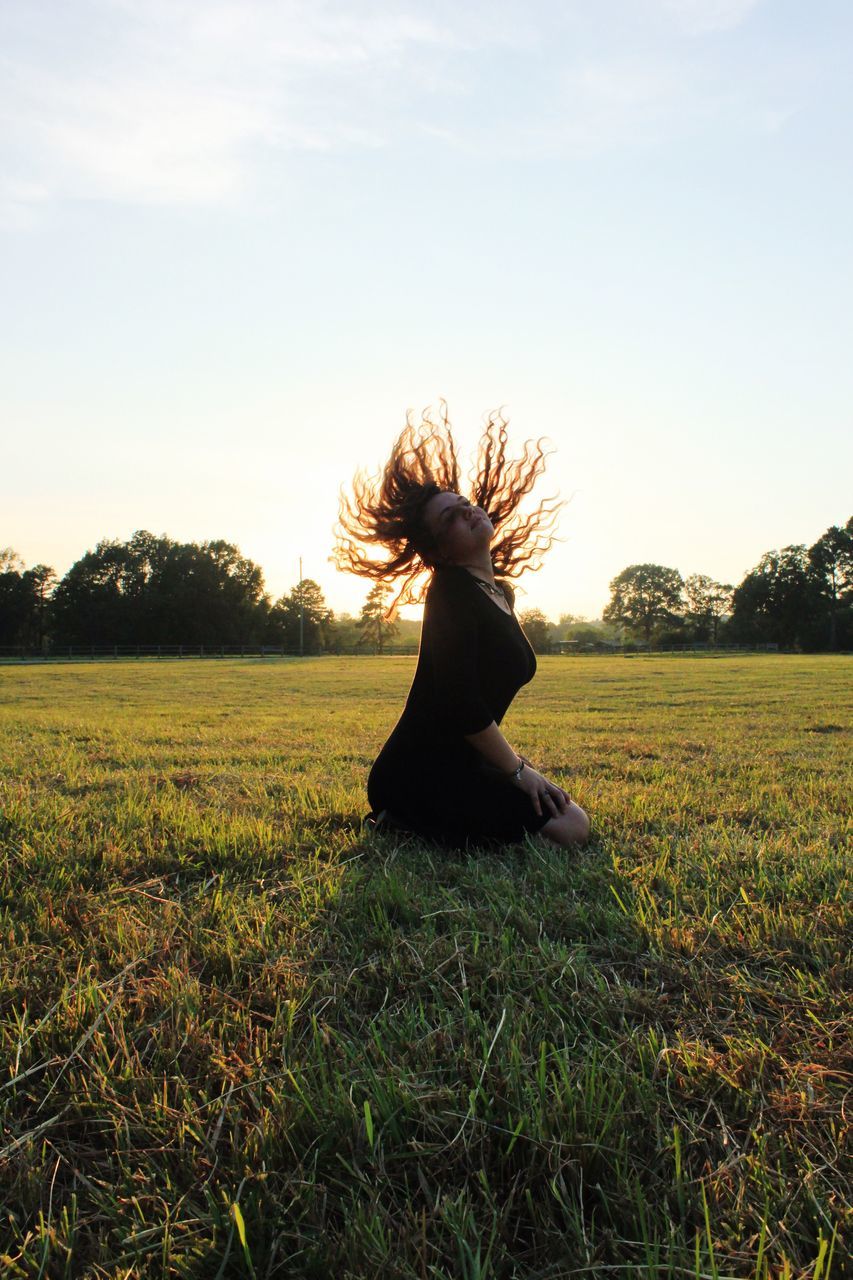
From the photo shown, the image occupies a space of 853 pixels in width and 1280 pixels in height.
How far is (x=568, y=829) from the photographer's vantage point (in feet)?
10.6

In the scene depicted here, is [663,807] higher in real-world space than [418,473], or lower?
lower

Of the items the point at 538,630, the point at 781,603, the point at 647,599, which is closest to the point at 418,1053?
the point at 538,630

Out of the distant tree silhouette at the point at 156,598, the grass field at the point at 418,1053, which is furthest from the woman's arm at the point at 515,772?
the distant tree silhouette at the point at 156,598

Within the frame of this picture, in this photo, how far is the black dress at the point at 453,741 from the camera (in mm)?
3096

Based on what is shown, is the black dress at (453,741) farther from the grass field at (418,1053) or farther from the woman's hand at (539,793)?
the grass field at (418,1053)

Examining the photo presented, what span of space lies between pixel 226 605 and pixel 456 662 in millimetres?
77683

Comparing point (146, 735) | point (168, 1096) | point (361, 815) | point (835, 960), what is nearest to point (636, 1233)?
point (168, 1096)

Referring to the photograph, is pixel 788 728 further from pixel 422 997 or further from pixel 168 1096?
pixel 168 1096

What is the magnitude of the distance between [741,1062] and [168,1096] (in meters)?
1.19

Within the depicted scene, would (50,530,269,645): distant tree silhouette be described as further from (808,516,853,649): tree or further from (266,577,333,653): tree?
(808,516,853,649): tree

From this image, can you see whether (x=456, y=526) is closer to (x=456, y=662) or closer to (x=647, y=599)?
(x=456, y=662)

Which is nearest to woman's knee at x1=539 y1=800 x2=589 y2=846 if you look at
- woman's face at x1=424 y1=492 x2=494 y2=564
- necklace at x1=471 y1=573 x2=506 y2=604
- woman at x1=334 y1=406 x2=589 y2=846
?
woman at x1=334 y1=406 x2=589 y2=846

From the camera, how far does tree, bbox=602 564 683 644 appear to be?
11612 centimetres

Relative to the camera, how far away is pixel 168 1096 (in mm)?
1438
